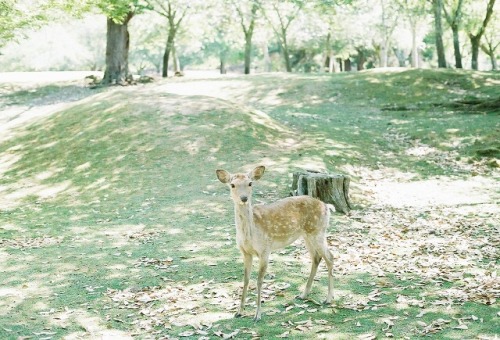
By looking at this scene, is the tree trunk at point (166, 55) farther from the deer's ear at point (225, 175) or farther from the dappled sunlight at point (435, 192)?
the deer's ear at point (225, 175)

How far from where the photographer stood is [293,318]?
7234 mm

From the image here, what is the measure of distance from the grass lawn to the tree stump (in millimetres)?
553

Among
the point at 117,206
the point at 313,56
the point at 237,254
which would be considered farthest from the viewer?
the point at 313,56

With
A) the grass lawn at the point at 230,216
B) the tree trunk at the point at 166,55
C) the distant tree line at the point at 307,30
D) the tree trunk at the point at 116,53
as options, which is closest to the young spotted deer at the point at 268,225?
the grass lawn at the point at 230,216

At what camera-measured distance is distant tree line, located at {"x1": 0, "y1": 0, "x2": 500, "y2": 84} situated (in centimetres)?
3275

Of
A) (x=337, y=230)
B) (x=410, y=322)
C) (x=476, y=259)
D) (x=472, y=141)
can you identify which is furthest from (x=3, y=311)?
(x=472, y=141)

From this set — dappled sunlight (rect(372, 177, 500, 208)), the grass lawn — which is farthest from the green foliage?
dappled sunlight (rect(372, 177, 500, 208))

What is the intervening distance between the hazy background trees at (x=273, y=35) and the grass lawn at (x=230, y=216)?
340 inches

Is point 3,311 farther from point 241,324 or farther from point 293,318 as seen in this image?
point 293,318

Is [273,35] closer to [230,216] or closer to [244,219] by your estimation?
[230,216]

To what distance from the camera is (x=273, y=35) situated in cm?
5388

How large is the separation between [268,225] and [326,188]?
579 cm

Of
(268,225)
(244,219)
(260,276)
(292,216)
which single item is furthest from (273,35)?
(260,276)

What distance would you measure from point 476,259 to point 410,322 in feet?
9.83
